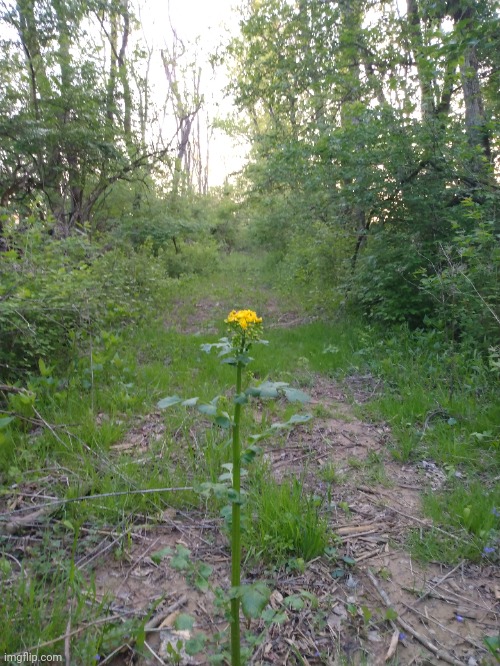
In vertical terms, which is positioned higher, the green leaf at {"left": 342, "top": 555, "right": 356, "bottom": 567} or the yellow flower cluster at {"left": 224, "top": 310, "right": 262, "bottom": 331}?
the yellow flower cluster at {"left": 224, "top": 310, "right": 262, "bottom": 331}

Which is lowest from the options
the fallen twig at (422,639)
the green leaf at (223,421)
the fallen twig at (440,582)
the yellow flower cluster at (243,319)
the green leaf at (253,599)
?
the fallen twig at (422,639)

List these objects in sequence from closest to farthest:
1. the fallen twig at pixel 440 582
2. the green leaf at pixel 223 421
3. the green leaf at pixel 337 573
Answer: the green leaf at pixel 223 421 → the fallen twig at pixel 440 582 → the green leaf at pixel 337 573

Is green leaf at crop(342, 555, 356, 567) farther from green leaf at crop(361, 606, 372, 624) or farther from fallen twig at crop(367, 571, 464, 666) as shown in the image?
green leaf at crop(361, 606, 372, 624)

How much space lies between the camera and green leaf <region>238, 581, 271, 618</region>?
53.1 inches

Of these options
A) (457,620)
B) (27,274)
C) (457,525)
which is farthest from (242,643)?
(27,274)

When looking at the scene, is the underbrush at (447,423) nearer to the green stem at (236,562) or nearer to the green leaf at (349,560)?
the green leaf at (349,560)

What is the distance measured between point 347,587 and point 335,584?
0.19 feet

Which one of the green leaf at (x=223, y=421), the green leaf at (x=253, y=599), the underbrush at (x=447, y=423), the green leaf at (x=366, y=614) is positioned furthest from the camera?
the underbrush at (x=447, y=423)

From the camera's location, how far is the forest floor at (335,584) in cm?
166

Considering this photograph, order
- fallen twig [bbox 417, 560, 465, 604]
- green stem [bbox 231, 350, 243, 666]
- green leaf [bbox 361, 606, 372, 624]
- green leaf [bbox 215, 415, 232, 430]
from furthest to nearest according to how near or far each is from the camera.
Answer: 1. fallen twig [bbox 417, 560, 465, 604]
2. green leaf [bbox 361, 606, 372, 624]
3. green leaf [bbox 215, 415, 232, 430]
4. green stem [bbox 231, 350, 243, 666]

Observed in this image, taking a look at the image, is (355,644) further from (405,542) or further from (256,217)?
(256,217)

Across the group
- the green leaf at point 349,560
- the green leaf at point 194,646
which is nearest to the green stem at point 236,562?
the green leaf at point 194,646

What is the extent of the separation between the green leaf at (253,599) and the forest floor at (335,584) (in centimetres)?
21

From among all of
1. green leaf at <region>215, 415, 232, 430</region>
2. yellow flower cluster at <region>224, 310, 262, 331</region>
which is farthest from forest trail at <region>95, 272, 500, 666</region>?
yellow flower cluster at <region>224, 310, 262, 331</region>
